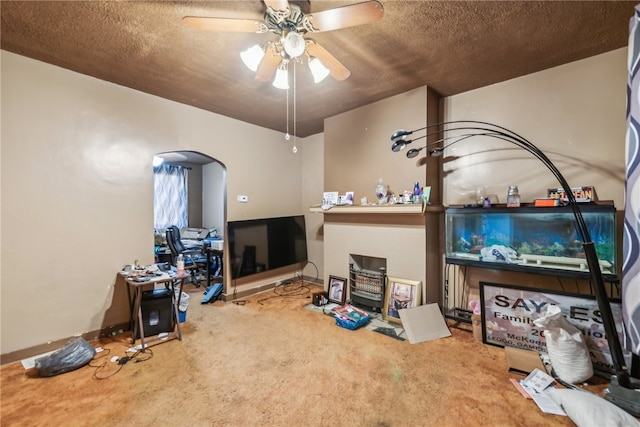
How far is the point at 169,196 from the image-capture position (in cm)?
639

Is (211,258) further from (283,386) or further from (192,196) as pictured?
(283,386)

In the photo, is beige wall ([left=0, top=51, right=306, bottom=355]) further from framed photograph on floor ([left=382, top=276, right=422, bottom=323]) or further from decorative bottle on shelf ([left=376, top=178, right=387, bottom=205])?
framed photograph on floor ([left=382, top=276, right=422, bottom=323])

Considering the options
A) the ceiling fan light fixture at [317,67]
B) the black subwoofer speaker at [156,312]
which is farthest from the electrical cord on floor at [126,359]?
the ceiling fan light fixture at [317,67]

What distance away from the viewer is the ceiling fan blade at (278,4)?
1.50 m

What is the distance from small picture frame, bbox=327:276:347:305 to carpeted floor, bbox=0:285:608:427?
804 millimetres

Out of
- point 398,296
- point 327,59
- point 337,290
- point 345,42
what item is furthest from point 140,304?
point 345,42

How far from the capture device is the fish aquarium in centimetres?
219

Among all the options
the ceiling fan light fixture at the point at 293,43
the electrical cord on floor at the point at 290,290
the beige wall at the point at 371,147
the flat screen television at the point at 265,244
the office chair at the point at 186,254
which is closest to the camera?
the ceiling fan light fixture at the point at 293,43

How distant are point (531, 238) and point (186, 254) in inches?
217

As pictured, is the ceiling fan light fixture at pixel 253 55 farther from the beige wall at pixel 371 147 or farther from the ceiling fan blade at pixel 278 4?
the beige wall at pixel 371 147

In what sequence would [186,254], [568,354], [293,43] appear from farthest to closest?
[186,254] < [568,354] < [293,43]

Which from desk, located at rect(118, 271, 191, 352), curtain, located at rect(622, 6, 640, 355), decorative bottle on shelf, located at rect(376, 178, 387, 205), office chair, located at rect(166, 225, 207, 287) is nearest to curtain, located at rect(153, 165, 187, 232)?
office chair, located at rect(166, 225, 207, 287)

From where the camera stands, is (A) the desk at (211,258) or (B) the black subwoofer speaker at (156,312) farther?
(A) the desk at (211,258)

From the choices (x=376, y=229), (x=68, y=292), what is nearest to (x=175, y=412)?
(x=68, y=292)
